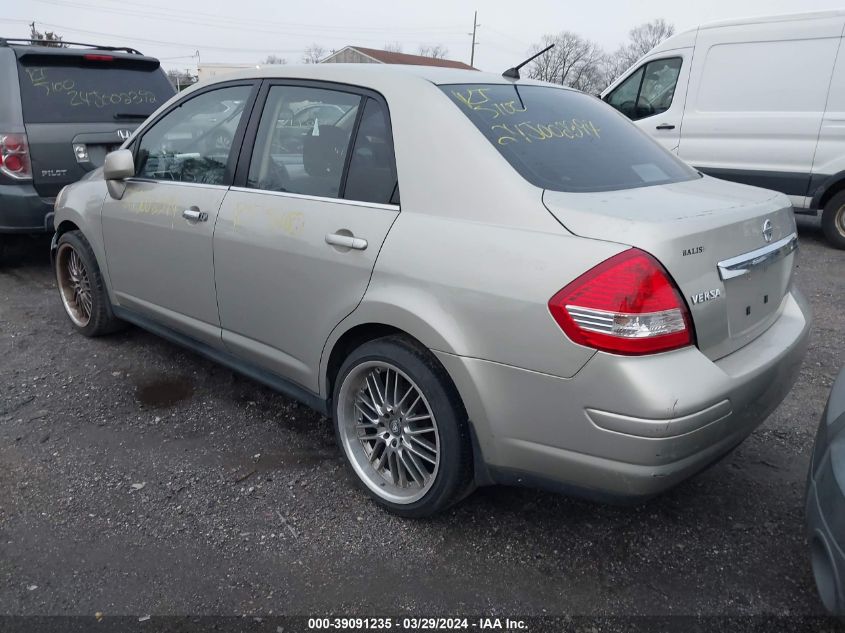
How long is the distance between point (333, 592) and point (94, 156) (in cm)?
479

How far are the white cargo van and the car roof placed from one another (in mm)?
5293

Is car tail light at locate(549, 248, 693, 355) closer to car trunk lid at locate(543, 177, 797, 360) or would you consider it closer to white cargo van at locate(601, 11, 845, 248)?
car trunk lid at locate(543, 177, 797, 360)

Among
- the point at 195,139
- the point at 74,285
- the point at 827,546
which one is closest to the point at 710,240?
the point at 827,546

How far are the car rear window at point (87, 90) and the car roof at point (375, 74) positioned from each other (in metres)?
3.21

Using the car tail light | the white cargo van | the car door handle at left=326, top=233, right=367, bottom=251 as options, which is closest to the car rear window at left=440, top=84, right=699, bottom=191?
the car tail light

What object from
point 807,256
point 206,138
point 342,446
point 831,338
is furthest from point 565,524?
point 807,256

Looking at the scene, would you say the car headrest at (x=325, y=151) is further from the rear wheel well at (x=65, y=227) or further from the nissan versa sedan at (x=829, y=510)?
the rear wheel well at (x=65, y=227)

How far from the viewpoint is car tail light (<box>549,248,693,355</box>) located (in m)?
1.99

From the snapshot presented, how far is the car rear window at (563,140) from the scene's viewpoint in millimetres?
2459

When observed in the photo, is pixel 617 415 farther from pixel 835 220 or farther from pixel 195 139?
pixel 835 220

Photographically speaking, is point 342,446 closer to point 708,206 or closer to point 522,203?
point 522,203

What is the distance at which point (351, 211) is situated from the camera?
2662 mm

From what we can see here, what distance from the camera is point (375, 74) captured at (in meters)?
2.80

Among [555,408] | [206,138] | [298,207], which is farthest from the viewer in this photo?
[206,138]
